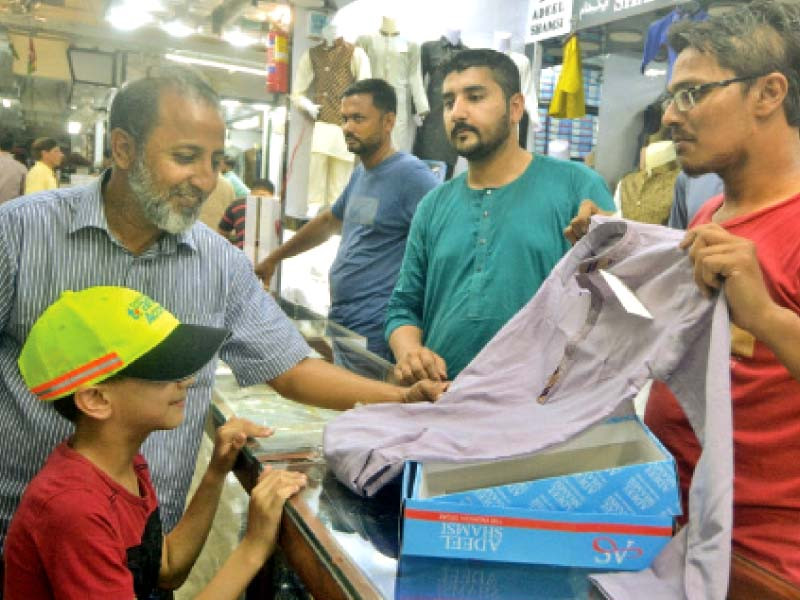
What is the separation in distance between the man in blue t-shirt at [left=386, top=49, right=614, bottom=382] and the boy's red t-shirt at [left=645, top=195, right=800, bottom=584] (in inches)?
43.5

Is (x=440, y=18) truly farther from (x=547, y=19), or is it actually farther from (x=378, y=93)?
(x=378, y=93)

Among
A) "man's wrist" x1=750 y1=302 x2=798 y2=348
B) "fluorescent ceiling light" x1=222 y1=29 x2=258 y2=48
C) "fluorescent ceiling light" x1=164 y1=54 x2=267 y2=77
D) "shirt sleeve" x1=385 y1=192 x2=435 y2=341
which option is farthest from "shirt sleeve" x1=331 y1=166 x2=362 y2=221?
"fluorescent ceiling light" x1=164 y1=54 x2=267 y2=77

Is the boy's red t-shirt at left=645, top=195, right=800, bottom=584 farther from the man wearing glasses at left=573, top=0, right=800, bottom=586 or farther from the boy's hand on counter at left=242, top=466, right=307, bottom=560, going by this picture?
the boy's hand on counter at left=242, top=466, right=307, bottom=560

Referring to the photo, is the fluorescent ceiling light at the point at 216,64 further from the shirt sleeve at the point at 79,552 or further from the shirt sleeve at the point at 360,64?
the shirt sleeve at the point at 79,552

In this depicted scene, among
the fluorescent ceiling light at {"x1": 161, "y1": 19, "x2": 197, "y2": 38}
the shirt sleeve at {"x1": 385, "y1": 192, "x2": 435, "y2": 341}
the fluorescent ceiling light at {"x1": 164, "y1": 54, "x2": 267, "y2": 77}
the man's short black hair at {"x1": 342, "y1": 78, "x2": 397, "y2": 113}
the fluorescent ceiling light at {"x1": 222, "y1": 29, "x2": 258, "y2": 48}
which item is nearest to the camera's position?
the shirt sleeve at {"x1": 385, "y1": 192, "x2": 435, "y2": 341}

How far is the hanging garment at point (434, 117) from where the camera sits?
600 centimetres

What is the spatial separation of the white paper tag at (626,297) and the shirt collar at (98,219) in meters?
0.98

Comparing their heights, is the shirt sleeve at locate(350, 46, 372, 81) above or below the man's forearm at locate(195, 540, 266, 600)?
above

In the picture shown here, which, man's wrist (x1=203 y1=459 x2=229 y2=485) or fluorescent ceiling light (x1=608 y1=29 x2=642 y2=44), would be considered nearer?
man's wrist (x1=203 y1=459 x2=229 y2=485)

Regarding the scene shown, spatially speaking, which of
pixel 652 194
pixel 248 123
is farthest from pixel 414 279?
pixel 248 123

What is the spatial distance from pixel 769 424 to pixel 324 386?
111cm

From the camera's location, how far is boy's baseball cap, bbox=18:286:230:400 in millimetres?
1553

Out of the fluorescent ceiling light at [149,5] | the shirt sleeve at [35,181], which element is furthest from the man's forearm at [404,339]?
the shirt sleeve at [35,181]

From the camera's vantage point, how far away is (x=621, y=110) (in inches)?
238
